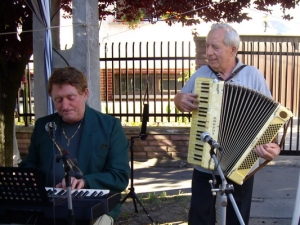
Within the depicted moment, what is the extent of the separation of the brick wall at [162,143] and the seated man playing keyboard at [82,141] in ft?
15.6

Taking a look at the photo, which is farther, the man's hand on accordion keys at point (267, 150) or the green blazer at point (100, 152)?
the green blazer at point (100, 152)

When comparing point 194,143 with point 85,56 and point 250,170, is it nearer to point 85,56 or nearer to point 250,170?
point 250,170

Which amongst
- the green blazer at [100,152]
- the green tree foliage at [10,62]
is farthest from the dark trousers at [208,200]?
the green tree foliage at [10,62]

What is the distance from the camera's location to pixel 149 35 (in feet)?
53.2

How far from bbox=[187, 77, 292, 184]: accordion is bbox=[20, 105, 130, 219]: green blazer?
1.67ft

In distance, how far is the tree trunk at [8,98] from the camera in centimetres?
594

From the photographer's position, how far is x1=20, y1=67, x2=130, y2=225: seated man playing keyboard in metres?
3.04

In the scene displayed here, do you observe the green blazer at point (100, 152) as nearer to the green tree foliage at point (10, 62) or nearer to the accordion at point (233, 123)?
the accordion at point (233, 123)

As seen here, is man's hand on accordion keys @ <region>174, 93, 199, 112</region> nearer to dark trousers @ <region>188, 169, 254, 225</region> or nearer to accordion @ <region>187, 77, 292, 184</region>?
accordion @ <region>187, 77, 292, 184</region>

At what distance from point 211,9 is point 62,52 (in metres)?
3.43

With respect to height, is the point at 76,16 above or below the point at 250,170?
above

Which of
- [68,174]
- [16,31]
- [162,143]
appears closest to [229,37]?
[68,174]

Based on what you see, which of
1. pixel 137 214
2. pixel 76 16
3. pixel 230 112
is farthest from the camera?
pixel 137 214

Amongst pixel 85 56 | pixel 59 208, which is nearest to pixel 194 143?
pixel 59 208
